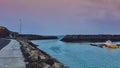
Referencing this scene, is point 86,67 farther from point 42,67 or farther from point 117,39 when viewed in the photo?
point 117,39

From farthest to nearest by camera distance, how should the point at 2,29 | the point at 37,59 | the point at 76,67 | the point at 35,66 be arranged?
the point at 2,29 → the point at 76,67 → the point at 37,59 → the point at 35,66

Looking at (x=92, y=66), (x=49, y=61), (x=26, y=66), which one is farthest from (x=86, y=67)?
(x=26, y=66)

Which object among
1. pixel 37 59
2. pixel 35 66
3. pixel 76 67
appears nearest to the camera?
pixel 35 66

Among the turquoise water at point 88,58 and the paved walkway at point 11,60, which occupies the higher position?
the paved walkway at point 11,60

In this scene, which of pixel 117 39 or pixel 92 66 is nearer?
pixel 92 66

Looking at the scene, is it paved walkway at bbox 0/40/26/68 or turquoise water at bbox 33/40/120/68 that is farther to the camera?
turquoise water at bbox 33/40/120/68

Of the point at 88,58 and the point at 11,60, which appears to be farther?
the point at 88,58

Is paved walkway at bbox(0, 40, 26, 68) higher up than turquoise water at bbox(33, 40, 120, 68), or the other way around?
paved walkway at bbox(0, 40, 26, 68)

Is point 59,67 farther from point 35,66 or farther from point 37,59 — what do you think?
point 37,59

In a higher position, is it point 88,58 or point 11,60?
point 11,60

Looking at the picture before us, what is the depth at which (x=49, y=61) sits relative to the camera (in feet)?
88.6

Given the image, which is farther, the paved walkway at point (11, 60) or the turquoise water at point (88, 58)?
the turquoise water at point (88, 58)

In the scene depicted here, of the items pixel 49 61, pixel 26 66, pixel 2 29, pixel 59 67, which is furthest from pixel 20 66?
pixel 2 29

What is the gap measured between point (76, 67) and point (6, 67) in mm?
18178
